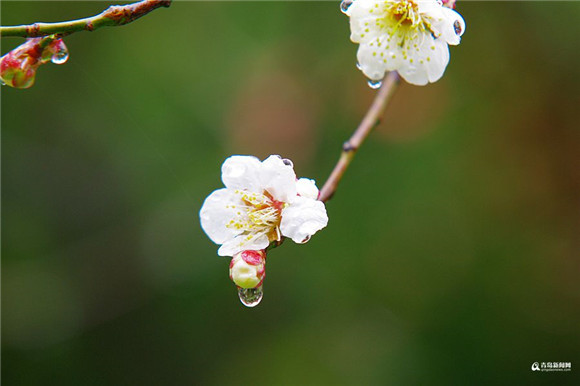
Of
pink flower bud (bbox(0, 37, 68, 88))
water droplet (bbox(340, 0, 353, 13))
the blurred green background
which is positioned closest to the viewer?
pink flower bud (bbox(0, 37, 68, 88))

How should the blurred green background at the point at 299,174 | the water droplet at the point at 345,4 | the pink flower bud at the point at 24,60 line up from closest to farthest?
the pink flower bud at the point at 24,60, the water droplet at the point at 345,4, the blurred green background at the point at 299,174

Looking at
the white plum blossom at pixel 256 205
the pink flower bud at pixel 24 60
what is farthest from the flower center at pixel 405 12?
the pink flower bud at pixel 24 60

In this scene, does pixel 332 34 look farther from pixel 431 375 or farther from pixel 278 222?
pixel 278 222

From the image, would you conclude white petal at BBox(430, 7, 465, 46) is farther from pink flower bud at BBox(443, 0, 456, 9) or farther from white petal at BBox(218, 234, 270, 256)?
white petal at BBox(218, 234, 270, 256)

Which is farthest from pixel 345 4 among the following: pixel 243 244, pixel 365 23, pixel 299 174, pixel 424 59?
pixel 299 174

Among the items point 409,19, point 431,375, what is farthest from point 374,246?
point 409,19

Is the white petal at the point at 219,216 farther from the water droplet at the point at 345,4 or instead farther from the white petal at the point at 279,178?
the water droplet at the point at 345,4

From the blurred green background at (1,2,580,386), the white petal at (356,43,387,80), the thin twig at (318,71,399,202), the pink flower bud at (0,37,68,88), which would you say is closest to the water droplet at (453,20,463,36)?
the white petal at (356,43,387,80)

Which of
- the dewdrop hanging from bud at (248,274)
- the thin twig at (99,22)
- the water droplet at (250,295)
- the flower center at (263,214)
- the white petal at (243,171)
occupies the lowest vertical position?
the water droplet at (250,295)
